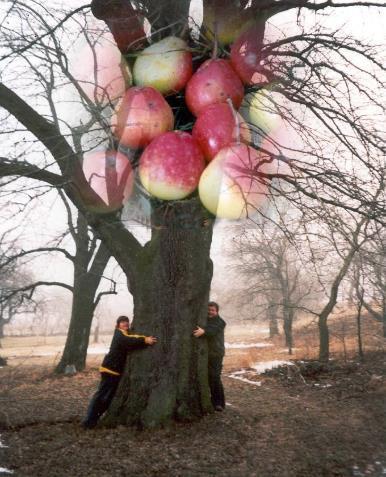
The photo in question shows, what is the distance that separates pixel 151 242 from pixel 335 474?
2634 mm

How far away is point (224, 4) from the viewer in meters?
2.49

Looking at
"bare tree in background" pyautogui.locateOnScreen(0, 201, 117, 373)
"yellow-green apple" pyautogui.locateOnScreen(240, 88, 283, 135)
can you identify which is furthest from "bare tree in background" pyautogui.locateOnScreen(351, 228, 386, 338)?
"bare tree in background" pyautogui.locateOnScreen(0, 201, 117, 373)

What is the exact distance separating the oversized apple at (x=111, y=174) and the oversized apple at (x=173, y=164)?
27cm

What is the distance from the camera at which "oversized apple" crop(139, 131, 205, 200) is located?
1819mm

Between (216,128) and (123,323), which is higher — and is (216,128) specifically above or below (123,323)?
above

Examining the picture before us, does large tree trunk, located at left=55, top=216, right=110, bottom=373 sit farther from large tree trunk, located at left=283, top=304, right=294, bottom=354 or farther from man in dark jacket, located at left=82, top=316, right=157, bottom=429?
large tree trunk, located at left=283, top=304, right=294, bottom=354

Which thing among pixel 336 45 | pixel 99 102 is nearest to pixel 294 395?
pixel 336 45

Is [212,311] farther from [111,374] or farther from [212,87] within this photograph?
[212,87]

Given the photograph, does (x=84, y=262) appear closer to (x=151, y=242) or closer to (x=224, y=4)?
(x=151, y=242)

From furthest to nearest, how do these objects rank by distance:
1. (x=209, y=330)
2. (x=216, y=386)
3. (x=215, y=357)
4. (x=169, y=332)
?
(x=215, y=357) < (x=216, y=386) < (x=209, y=330) < (x=169, y=332)

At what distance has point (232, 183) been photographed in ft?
5.82

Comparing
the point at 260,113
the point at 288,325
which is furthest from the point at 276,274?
the point at 260,113

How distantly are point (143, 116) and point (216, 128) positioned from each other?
0.31m

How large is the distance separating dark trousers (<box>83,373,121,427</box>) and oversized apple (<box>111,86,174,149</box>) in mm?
3475
